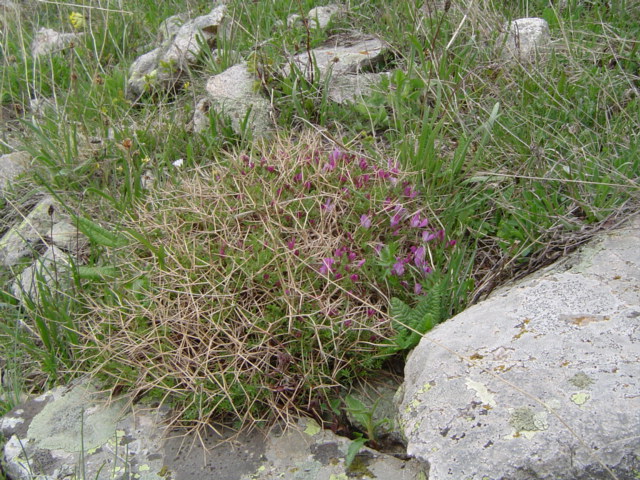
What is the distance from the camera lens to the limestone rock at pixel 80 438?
2.13m

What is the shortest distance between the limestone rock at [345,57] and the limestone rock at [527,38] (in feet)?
2.40

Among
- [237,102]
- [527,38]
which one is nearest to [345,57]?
[237,102]

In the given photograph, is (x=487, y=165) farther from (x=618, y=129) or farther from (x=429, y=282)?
(x=429, y=282)

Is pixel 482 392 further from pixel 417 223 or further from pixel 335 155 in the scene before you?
pixel 335 155

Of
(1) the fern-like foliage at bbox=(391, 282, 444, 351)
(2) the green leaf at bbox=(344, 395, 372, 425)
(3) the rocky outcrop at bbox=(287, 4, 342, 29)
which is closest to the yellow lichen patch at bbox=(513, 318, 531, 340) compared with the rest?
(1) the fern-like foliage at bbox=(391, 282, 444, 351)

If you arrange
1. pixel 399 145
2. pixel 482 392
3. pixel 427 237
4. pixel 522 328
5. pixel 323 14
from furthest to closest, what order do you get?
pixel 323 14, pixel 399 145, pixel 427 237, pixel 522 328, pixel 482 392

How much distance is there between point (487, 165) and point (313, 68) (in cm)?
132

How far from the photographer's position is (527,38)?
3652 mm

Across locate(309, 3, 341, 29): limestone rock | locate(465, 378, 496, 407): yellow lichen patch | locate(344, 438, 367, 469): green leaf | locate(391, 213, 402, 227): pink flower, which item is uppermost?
locate(309, 3, 341, 29): limestone rock

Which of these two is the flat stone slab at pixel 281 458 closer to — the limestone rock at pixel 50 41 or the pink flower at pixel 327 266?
the pink flower at pixel 327 266

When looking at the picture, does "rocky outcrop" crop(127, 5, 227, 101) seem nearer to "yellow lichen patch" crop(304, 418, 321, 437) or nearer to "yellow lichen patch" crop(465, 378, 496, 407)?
"yellow lichen patch" crop(304, 418, 321, 437)

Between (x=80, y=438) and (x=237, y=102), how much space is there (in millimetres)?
2033

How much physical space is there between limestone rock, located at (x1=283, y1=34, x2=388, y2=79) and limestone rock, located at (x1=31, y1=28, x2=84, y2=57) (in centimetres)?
197

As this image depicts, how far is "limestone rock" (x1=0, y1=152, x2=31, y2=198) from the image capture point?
3691 mm
